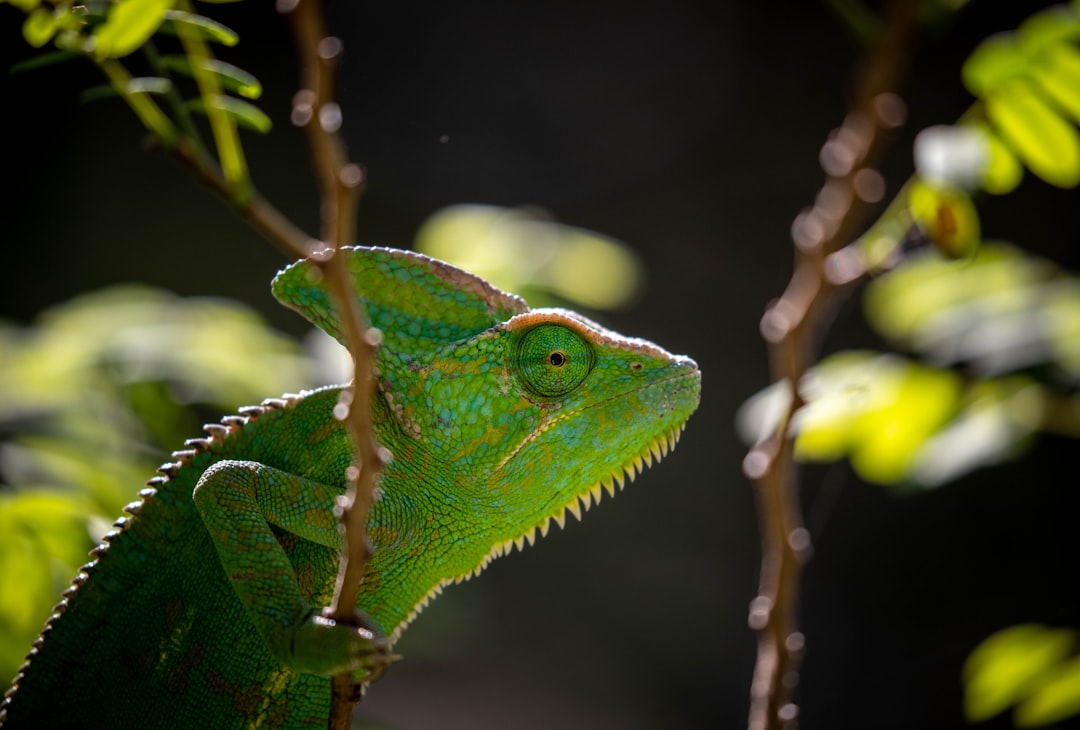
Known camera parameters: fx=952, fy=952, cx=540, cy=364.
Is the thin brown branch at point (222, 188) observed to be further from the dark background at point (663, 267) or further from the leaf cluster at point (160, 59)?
the dark background at point (663, 267)

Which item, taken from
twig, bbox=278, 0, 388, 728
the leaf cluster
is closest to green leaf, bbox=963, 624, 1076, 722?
twig, bbox=278, 0, 388, 728

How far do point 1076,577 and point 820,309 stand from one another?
4.75m

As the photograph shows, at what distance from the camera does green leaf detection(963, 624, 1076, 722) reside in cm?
177

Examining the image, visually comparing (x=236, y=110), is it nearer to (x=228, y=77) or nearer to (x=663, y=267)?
(x=228, y=77)

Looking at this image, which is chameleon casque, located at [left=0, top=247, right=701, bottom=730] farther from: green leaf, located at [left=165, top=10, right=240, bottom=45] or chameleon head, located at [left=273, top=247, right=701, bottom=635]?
green leaf, located at [left=165, top=10, right=240, bottom=45]

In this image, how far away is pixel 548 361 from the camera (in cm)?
136

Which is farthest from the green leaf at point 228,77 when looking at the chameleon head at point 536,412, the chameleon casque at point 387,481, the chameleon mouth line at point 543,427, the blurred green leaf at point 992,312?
the blurred green leaf at point 992,312

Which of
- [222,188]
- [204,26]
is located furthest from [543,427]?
[204,26]

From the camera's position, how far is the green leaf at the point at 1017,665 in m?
1.77

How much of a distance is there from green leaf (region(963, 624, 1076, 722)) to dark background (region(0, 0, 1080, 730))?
3647 millimetres

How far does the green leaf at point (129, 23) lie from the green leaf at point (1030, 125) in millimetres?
1216

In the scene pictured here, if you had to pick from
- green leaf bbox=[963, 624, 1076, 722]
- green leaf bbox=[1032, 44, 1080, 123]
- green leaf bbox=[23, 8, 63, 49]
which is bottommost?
green leaf bbox=[963, 624, 1076, 722]

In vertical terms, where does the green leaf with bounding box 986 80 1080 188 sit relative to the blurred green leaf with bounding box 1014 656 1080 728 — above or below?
above

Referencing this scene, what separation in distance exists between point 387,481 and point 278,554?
0.73 feet
